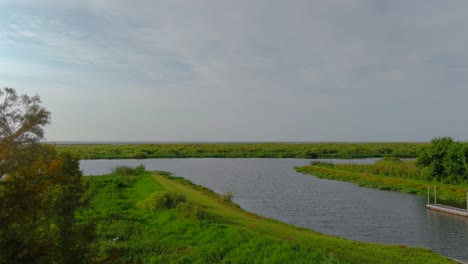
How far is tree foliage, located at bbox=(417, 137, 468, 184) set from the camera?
34531mm

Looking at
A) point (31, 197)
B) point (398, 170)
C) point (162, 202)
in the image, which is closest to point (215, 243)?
point (162, 202)

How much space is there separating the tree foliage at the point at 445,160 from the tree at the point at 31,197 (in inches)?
1445

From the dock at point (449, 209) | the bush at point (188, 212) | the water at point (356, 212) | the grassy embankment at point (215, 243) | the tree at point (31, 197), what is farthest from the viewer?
the dock at point (449, 209)

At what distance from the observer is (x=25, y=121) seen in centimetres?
582

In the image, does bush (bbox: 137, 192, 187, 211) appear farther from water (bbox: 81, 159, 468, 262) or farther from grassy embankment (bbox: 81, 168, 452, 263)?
water (bbox: 81, 159, 468, 262)

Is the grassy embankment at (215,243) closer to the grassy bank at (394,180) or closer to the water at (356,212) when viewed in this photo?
the water at (356,212)

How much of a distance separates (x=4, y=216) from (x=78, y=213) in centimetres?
1540

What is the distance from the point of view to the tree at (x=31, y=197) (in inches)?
223

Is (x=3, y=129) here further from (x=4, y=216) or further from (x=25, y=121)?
(x=4, y=216)

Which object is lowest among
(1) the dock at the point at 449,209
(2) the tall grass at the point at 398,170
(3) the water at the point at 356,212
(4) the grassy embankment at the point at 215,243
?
(3) the water at the point at 356,212

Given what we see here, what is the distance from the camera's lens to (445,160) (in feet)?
119

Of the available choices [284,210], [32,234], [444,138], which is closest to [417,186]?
[444,138]

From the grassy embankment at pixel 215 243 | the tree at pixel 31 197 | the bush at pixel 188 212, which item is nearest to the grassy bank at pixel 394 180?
the grassy embankment at pixel 215 243

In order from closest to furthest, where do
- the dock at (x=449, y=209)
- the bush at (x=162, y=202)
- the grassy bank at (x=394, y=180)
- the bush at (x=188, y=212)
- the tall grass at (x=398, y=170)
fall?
the bush at (x=188, y=212) → the bush at (x=162, y=202) → the dock at (x=449, y=209) → the grassy bank at (x=394, y=180) → the tall grass at (x=398, y=170)
